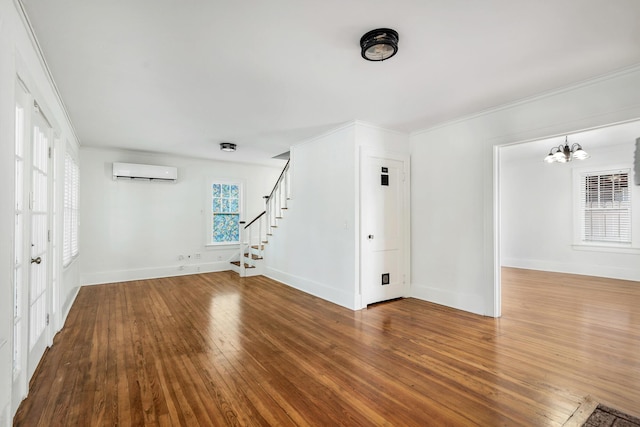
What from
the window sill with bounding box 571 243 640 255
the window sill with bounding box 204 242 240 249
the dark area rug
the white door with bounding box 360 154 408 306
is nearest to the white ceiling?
the white door with bounding box 360 154 408 306

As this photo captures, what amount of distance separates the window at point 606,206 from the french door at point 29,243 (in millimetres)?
9076

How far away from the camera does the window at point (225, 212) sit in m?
7.25

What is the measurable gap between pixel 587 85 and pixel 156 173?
7.06 m

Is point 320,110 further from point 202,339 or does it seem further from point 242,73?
point 202,339

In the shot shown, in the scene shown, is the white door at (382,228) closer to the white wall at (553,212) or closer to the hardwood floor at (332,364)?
the hardwood floor at (332,364)

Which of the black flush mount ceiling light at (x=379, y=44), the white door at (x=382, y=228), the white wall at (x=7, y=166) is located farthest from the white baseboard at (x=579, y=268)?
the white wall at (x=7, y=166)

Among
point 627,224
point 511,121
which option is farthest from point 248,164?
point 627,224

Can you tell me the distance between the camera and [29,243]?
2287 millimetres

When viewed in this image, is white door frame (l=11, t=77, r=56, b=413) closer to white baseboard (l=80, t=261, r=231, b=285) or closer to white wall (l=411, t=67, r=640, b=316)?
white baseboard (l=80, t=261, r=231, b=285)

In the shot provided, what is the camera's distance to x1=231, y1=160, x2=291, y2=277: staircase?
6031mm

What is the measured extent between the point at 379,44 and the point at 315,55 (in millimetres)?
572

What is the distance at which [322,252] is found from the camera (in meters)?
4.79

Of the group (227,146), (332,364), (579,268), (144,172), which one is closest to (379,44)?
(332,364)

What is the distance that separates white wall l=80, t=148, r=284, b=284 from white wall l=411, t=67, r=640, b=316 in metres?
4.72
